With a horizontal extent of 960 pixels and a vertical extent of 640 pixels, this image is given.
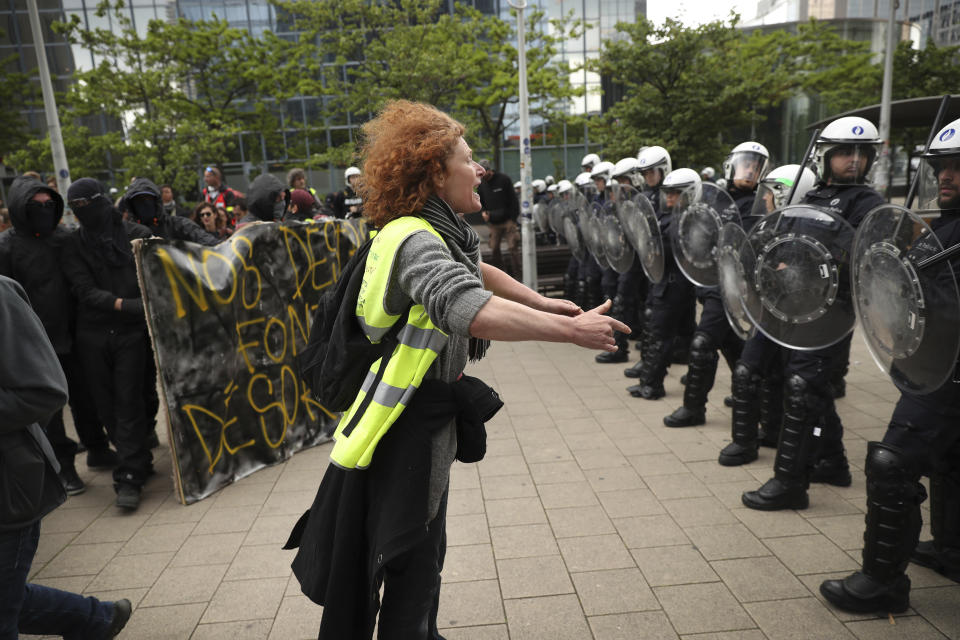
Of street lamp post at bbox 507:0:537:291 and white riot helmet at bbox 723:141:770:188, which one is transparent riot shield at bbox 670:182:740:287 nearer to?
white riot helmet at bbox 723:141:770:188

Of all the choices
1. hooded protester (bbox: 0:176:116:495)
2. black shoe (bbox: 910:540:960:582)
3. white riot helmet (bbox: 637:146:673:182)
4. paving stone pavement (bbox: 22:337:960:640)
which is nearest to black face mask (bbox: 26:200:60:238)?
hooded protester (bbox: 0:176:116:495)

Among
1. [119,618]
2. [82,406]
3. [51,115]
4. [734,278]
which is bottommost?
[119,618]

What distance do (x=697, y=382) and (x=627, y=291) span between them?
7.29 feet

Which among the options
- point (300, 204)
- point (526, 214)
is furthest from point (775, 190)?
point (526, 214)

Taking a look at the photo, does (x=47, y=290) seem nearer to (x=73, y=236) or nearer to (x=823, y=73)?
(x=73, y=236)

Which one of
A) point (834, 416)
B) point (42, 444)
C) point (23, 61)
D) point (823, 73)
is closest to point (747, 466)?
point (834, 416)

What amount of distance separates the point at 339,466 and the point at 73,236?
11.2 ft

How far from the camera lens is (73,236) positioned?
429 cm

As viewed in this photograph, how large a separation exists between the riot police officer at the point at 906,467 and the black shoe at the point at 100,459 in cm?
479

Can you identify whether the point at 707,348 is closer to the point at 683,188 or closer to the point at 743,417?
the point at 743,417

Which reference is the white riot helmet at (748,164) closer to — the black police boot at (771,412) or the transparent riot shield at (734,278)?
the transparent riot shield at (734,278)

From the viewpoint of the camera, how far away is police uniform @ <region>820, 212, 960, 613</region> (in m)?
2.56

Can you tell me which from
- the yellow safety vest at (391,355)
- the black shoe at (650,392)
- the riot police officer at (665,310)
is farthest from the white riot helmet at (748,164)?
the yellow safety vest at (391,355)

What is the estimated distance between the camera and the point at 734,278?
414 cm
